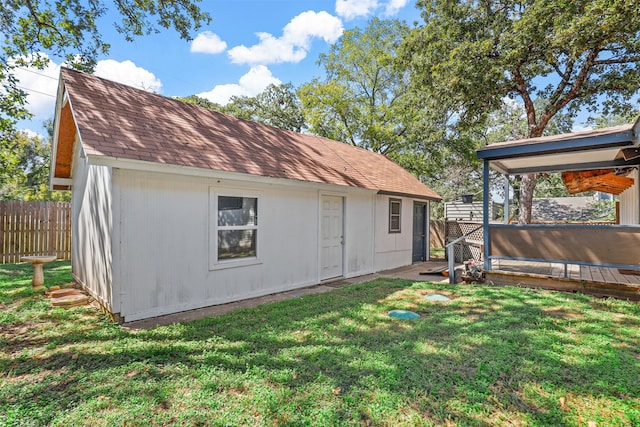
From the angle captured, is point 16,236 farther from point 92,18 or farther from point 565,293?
point 565,293

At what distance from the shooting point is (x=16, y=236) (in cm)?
1069

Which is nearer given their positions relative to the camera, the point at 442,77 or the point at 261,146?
the point at 261,146

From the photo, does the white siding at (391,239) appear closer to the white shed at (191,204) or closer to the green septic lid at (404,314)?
the white shed at (191,204)

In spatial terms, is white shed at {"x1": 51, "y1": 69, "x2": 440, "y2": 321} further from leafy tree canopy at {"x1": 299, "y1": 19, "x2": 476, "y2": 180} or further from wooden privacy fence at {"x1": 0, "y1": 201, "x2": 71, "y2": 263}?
leafy tree canopy at {"x1": 299, "y1": 19, "x2": 476, "y2": 180}

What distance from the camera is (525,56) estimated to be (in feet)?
39.4

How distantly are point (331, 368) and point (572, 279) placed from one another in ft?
19.5

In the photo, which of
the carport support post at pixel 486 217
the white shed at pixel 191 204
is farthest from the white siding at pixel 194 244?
the carport support post at pixel 486 217

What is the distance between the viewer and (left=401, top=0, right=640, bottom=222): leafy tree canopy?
10.2 meters

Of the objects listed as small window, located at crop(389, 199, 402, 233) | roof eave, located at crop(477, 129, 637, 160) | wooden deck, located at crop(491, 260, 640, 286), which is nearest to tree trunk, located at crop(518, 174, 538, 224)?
wooden deck, located at crop(491, 260, 640, 286)

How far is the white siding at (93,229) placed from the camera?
204 inches

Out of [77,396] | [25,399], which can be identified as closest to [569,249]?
[77,396]

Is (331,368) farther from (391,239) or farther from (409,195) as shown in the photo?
(409,195)

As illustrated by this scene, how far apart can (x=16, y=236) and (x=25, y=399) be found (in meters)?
11.0

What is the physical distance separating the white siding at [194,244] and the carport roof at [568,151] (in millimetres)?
4344
